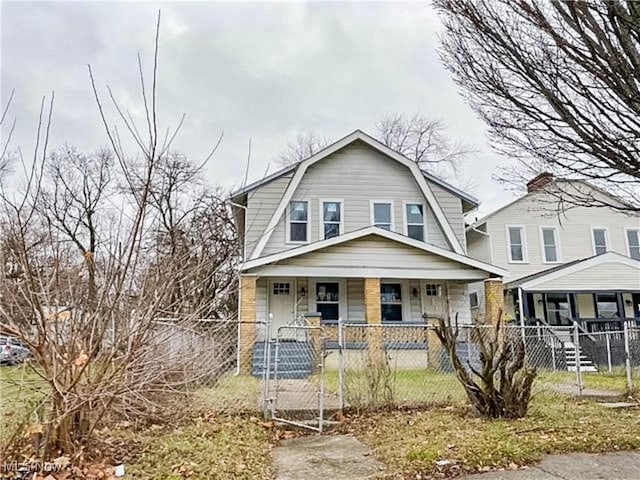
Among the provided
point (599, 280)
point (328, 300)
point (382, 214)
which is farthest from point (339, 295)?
point (599, 280)

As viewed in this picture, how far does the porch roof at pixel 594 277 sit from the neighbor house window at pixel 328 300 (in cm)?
693

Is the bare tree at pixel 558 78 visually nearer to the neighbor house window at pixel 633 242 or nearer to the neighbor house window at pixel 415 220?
the neighbor house window at pixel 415 220

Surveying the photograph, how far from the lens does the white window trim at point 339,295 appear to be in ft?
50.7

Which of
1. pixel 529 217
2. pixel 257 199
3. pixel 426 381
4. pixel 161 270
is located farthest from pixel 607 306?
pixel 161 270

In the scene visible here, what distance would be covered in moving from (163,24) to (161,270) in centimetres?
264

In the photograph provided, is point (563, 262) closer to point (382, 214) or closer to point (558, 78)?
point (382, 214)

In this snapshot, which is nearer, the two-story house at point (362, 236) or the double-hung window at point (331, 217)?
the two-story house at point (362, 236)

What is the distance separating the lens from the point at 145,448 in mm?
5523

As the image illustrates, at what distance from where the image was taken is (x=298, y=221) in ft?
52.1

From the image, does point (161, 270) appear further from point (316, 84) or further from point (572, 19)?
point (316, 84)

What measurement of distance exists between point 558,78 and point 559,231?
16050 mm

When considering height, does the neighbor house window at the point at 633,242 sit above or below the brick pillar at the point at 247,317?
above

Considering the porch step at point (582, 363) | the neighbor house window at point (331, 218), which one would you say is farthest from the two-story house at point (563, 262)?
the neighbor house window at point (331, 218)

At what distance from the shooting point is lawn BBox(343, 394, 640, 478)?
17.0ft
